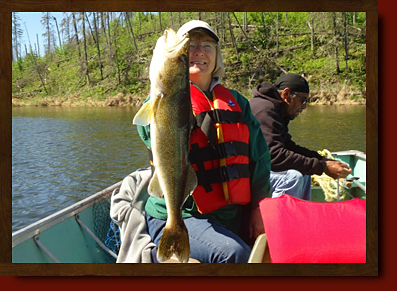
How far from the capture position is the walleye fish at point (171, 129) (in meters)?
2.06

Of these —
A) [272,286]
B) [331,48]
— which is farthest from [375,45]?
[331,48]

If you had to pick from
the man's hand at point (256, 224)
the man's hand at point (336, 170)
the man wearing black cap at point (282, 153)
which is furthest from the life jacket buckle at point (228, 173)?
the man's hand at point (336, 170)

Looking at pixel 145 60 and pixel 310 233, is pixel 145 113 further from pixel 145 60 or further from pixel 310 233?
pixel 145 60

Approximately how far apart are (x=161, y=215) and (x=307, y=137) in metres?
11.4

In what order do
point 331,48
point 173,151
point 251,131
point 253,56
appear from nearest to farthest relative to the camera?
point 173,151 → point 251,131 → point 331,48 → point 253,56

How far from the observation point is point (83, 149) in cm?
1623

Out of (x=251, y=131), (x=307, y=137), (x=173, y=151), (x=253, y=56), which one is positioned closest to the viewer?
(x=173, y=151)

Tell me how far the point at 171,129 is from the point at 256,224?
0.98m

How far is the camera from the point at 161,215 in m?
2.53

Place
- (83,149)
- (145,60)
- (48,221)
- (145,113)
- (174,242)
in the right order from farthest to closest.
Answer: (145,60), (83,149), (48,221), (174,242), (145,113)

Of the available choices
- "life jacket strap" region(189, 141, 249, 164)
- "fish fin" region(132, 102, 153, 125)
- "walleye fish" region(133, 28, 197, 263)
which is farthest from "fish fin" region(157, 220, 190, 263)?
"fish fin" region(132, 102, 153, 125)

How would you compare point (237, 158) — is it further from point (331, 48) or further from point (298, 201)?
point (331, 48)

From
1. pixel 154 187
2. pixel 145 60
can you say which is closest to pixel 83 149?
pixel 145 60

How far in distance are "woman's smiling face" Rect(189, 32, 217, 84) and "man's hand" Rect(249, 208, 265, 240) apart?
100 centimetres
